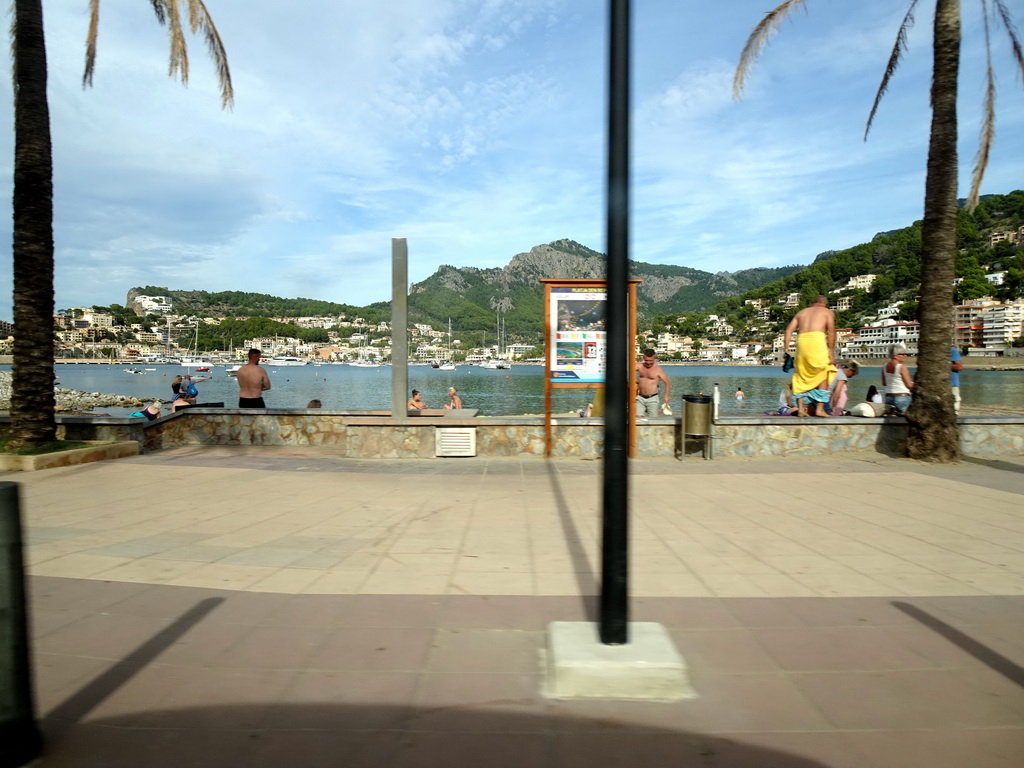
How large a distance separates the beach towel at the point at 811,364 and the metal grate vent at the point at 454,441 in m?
5.51

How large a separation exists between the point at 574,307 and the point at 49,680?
7.61 meters

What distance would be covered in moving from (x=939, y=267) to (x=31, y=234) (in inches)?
515

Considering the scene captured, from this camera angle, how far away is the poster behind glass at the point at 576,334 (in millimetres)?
9164

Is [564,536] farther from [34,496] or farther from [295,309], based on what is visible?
[295,309]

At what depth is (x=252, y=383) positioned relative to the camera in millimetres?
11133

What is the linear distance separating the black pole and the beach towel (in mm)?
7873

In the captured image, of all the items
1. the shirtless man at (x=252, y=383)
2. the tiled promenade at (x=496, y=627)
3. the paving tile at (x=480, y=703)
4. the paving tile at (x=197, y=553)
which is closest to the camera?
the tiled promenade at (x=496, y=627)

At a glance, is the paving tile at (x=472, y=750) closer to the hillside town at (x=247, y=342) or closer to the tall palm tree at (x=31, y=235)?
the tall palm tree at (x=31, y=235)

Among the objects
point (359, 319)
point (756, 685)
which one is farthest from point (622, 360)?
point (359, 319)

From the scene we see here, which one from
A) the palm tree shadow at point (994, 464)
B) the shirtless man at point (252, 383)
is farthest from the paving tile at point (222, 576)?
the palm tree shadow at point (994, 464)

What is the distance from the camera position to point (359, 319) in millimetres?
159375

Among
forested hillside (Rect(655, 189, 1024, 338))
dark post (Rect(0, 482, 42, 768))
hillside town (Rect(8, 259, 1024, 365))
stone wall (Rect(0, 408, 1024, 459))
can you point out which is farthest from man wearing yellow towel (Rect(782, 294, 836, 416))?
forested hillside (Rect(655, 189, 1024, 338))

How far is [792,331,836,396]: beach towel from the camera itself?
378 inches

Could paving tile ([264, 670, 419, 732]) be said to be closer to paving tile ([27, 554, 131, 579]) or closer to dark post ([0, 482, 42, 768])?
dark post ([0, 482, 42, 768])
